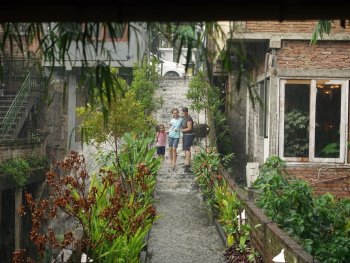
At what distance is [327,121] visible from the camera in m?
13.5

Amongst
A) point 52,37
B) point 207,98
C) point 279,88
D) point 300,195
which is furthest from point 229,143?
point 52,37

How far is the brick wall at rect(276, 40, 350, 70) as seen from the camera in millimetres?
13375

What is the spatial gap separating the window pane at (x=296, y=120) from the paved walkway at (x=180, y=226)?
237 centimetres

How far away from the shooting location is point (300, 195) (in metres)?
7.88

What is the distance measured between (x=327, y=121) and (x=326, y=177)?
1.18 m

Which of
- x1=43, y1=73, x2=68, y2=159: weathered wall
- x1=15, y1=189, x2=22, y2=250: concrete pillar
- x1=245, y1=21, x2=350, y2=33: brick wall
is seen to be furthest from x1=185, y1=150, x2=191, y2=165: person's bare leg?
x1=43, y1=73, x2=68, y2=159: weathered wall

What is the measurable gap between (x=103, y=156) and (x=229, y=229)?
4.34 m

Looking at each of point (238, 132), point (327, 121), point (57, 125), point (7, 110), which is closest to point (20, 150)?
point (7, 110)

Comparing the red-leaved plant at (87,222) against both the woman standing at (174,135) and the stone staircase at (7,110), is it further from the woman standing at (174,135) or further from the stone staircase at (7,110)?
the stone staircase at (7,110)

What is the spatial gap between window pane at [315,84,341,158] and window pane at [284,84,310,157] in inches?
9.0

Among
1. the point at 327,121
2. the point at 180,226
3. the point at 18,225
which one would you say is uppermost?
the point at 327,121

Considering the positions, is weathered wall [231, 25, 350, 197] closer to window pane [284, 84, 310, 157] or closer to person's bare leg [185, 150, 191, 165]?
window pane [284, 84, 310, 157]

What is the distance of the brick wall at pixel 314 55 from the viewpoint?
43.9 ft

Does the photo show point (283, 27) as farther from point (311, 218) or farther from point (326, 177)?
point (311, 218)
